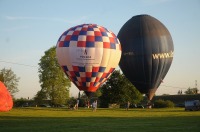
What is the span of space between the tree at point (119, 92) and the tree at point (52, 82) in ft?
22.5

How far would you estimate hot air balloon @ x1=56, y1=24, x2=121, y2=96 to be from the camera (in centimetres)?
3491

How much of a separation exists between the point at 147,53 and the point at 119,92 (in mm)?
22419

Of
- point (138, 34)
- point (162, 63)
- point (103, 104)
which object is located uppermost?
point (138, 34)

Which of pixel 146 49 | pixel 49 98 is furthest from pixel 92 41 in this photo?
pixel 49 98

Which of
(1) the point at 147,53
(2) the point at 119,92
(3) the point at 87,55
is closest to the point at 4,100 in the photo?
(3) the point at 87,55

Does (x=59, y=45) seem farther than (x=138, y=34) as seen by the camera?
No

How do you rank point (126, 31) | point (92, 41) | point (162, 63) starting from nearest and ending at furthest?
point (92, 41) → point (162, 63) → point (126, 31)

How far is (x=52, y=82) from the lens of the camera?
61.3 m

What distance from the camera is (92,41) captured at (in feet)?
115

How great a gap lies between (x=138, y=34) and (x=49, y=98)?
83.6 feet

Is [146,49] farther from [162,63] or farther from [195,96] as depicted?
[195,96]
